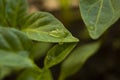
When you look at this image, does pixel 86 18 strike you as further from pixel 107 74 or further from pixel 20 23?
pixel 107 74

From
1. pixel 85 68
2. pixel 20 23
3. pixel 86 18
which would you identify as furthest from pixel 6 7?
pixel 85 68

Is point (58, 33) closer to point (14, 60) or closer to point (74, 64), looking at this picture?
point (14, 60)

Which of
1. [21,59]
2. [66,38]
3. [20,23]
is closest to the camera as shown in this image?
[21,59]

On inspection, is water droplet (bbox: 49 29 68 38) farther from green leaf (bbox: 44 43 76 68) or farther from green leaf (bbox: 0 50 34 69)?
green leaf (bbox: 0 50 34 69)

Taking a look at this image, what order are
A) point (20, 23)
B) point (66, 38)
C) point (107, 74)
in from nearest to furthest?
point (66, 38) < point (20, 23) < point (107, 74)

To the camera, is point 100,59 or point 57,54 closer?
point 57,54

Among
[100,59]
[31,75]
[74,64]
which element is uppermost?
[31,75]

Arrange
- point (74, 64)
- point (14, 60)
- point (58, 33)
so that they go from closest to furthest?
point (14, 60) → point (58, 33) → point (74, 64)

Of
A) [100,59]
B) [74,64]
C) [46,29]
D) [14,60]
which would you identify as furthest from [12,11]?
[100,59]
